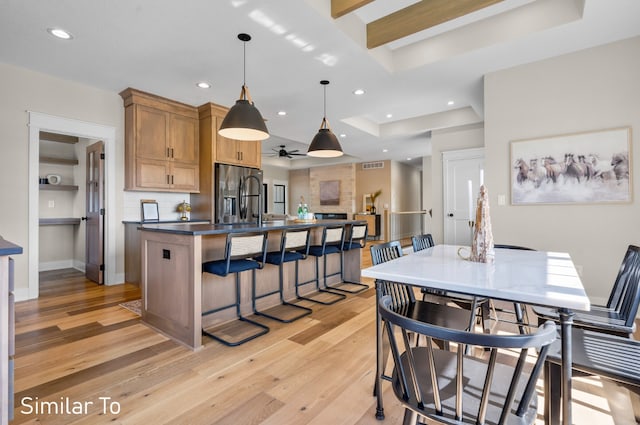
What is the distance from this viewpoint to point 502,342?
771mm

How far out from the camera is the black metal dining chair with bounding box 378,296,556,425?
79cm

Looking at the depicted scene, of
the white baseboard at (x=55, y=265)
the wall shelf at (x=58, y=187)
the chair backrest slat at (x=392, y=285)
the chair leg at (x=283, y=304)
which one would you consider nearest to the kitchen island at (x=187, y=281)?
the chair leg at (x=283, y=304)

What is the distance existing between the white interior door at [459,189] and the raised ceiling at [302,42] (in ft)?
3.48

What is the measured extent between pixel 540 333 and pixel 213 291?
261 centimetres

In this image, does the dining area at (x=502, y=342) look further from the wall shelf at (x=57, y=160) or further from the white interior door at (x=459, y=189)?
the wall shelf at (x=57, y=160)

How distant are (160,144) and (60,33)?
5.83 feet

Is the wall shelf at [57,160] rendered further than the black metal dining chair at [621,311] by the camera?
Yes

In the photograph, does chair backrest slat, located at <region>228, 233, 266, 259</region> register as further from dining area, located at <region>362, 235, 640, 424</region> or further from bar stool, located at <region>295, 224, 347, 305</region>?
dining area, located at <region>362, 235, 640, 424</region>

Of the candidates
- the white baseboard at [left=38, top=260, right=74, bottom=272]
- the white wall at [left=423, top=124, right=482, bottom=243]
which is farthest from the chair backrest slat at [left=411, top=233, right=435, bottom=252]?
the white baseboard at [left=38, top=260, right=74, bottom=272]

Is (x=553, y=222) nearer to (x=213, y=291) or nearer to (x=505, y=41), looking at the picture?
(x=505, y=41)

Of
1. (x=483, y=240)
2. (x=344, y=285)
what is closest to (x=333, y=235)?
(x=344, y=285)

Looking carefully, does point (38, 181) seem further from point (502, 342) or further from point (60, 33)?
point (502, 342)

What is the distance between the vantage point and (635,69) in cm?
305

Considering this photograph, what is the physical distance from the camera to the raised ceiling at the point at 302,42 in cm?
268
